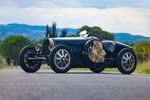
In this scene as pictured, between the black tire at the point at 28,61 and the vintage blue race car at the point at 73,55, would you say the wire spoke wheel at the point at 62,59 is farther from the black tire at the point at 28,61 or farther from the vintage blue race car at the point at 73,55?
the black tire at the point at 28,61

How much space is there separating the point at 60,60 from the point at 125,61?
105 inches

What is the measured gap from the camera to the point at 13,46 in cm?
12519

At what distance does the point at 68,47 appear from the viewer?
13789 millimetres

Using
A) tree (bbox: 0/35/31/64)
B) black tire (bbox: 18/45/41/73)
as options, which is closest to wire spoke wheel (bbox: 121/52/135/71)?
black tire (bbox: 18/45/41/73)

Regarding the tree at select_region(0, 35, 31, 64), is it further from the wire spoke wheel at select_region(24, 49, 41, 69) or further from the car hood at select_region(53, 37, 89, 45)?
the car hood at select_region(53, 37, 89, 45)

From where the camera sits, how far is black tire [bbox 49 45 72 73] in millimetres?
13318

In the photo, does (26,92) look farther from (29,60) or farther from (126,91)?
(29,60)

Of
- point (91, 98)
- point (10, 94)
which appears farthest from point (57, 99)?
point (10, 94)

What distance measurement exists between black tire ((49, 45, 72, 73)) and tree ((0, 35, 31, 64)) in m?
109

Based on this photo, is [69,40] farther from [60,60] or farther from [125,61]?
[125,61]

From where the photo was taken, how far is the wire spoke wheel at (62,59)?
1344 cm

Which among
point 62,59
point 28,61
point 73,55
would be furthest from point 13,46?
point 62,59

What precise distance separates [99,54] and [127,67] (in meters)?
1.13

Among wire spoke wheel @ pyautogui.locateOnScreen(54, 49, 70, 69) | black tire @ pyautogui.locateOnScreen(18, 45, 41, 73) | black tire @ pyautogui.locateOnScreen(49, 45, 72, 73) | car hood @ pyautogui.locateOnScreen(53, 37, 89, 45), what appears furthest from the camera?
black tire @ pyautogui.locateOnScreen(18, 45, 41, 73)
